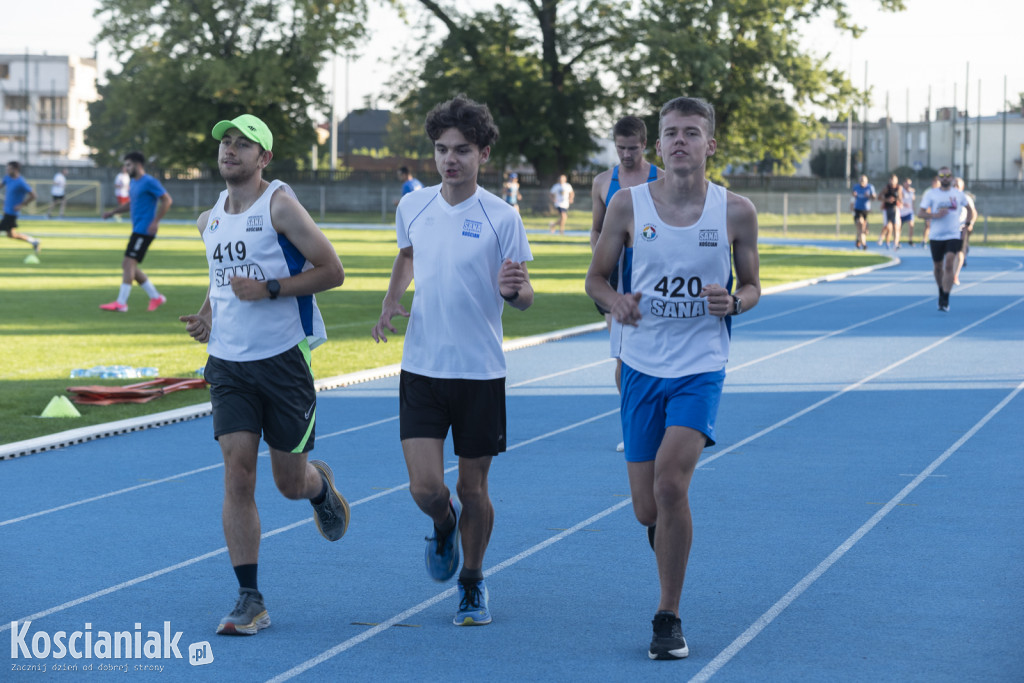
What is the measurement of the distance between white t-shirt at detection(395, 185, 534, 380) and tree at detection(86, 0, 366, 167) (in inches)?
2011

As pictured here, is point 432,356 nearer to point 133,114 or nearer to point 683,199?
point 683,199

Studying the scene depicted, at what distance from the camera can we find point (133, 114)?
61.6 metres

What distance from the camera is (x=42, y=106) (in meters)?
117

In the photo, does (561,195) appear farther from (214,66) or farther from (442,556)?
(442,556)

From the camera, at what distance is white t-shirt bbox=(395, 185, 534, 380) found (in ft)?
17.4

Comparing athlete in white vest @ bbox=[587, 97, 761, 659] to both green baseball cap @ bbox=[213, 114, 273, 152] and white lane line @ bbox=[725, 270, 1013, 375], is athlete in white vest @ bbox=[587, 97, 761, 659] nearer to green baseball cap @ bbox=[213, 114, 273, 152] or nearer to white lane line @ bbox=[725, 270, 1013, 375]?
green baseball cap @ bbox=[213, 114, 273, 152]

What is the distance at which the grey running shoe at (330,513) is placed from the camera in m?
5.99

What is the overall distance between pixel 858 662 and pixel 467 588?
4.85ft

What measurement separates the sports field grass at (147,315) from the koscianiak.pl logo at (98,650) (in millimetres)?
4405

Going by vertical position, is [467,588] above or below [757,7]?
below

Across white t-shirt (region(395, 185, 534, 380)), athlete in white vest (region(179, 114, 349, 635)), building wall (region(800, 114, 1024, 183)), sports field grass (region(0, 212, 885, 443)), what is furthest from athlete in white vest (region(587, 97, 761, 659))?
building wall (region(800, 114, 1024, 183))

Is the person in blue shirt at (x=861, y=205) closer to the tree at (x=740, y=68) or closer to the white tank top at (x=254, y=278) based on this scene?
the tree at (x=740, y=68)

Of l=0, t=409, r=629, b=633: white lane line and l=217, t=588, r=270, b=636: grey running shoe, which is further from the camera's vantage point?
l=0, t=409, r=629, b=633: white lane line

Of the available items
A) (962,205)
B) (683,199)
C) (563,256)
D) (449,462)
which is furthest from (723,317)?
(563,256)
